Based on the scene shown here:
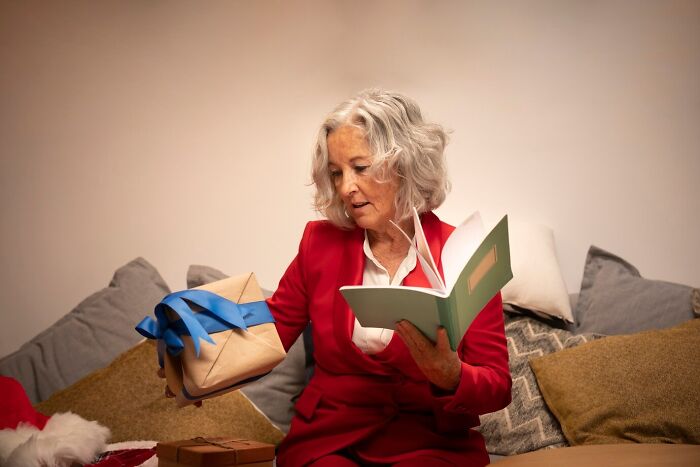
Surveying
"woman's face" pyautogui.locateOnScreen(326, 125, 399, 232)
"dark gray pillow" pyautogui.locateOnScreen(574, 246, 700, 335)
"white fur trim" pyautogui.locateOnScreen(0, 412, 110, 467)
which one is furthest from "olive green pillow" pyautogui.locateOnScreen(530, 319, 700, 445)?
"white fur trim" pyautogui.locateOnScreen(0, 412, 110, 467)

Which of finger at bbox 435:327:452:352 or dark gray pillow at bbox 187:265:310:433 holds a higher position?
finger at bbox 435:327:452:352

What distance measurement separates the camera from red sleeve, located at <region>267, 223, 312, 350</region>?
5.99 ft

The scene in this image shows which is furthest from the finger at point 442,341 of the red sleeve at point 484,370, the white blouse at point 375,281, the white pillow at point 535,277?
the white pillow at point 535,277

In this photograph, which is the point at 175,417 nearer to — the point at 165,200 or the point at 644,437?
the point at 165,200

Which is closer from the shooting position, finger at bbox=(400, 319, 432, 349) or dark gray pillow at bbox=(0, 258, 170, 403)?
finger at bbox=(400, 319, 432, 349)

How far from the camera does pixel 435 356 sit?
1.40 meters

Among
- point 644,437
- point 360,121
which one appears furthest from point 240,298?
point 644,437

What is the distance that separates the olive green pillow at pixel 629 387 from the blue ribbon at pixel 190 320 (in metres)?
0.94

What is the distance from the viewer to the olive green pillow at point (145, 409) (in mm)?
2014

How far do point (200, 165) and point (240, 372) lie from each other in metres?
1.46

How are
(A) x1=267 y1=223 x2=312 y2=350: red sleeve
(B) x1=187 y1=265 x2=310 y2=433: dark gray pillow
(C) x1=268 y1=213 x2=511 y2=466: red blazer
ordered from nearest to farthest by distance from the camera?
(C) x1=268 y1=213 x2=511 y2=466: red blazer
(A) x1=267 y1=223 x2=312 y2=350: red sleeve
(B) x1=187 y1=265 x2=310 y2=433: dark gray pillow

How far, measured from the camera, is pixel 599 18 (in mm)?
2656

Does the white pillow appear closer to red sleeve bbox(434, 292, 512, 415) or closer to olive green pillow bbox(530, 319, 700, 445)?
olive green pillow bbox(530, 319, 700, 445)

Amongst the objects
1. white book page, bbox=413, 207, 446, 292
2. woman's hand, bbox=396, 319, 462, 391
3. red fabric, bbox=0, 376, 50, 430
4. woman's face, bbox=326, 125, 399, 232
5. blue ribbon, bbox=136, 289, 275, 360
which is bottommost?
red fabric, bbox=0, 376, 50, 430
